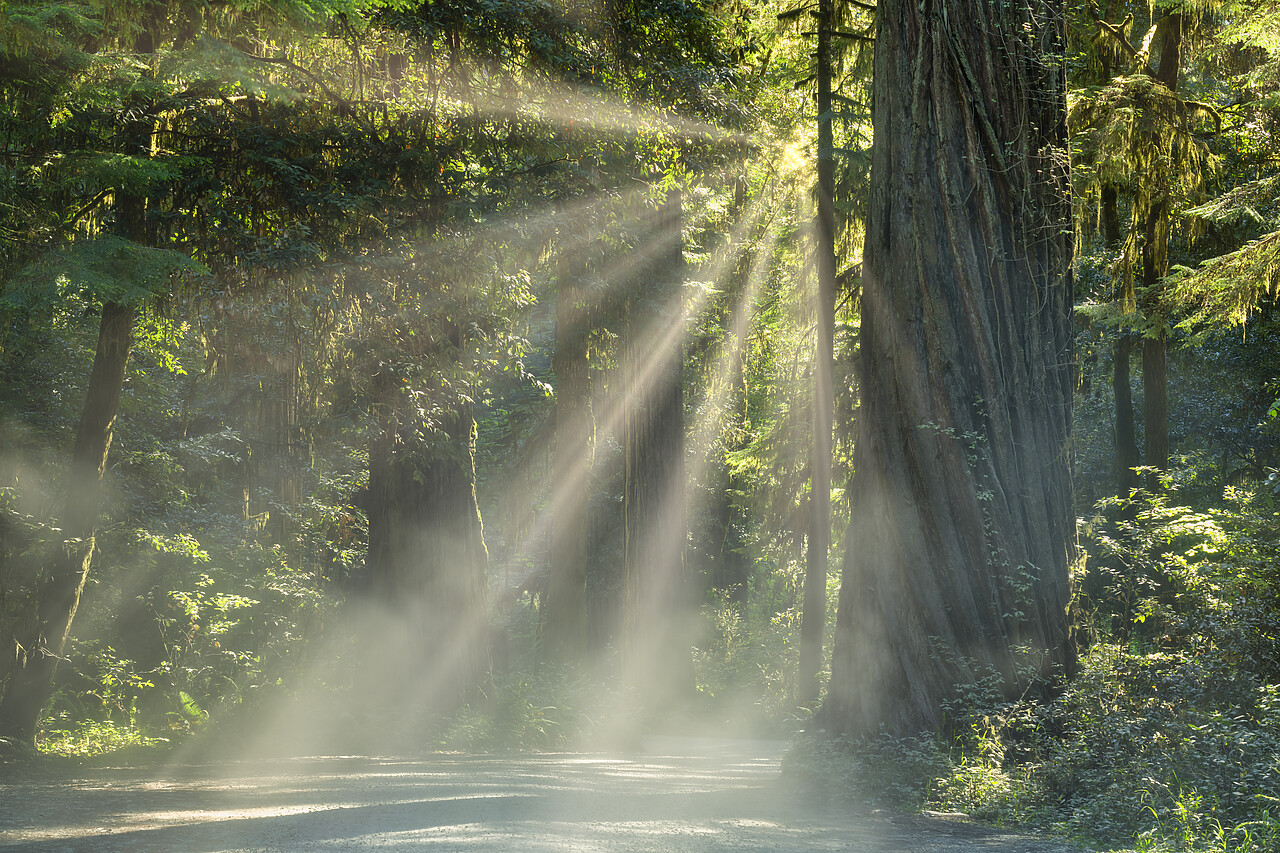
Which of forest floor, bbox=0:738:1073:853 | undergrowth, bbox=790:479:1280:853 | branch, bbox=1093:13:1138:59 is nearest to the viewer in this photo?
forest floor, bbox=0:738:1073:853

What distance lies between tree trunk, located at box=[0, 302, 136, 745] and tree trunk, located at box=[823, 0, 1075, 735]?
797 centimetres

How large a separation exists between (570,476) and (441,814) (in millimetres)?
14467

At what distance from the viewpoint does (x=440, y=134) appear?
428 inches

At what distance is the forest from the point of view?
26.8 feet

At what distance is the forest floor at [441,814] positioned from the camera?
5613 mm

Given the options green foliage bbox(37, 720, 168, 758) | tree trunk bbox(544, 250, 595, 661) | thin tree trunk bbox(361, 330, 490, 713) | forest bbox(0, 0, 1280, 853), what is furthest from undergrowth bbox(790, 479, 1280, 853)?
tree trunk bbox(544, 250, 595, 661)

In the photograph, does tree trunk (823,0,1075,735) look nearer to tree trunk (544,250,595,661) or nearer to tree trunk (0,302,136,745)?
tree trunk (544,250,595,661)

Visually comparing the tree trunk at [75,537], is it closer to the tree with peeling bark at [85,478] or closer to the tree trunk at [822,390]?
the tree with peeling bark at [85,478]

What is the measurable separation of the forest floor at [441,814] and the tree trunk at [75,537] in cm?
133

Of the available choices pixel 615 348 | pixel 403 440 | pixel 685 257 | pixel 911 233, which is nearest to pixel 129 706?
pixel 403 440

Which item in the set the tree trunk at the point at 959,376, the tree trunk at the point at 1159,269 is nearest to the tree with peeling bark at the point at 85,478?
the tree trunk at the point at 959,376

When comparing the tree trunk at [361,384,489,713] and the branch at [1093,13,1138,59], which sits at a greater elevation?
the branch at [1093,13,1138,59]

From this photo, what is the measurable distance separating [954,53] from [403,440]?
24.8ft

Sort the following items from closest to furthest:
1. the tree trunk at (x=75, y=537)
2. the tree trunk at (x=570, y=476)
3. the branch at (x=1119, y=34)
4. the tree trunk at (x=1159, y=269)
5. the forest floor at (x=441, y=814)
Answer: the forest floor at (x=441, y=814) < the tree trunk at (x=75, y=537) < the branch at (x=1119, y=34) < the tree trunk at (x=1159, y=269) < the tree trunk at (x=570, y=476)
